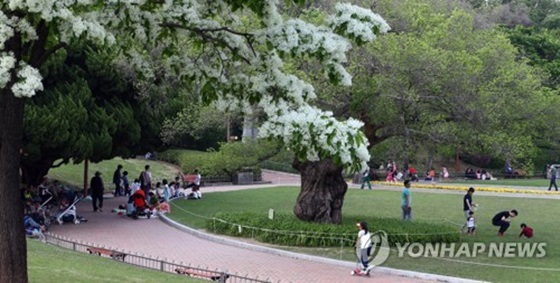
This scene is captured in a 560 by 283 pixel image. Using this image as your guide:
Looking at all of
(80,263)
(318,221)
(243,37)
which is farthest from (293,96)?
(318,221)

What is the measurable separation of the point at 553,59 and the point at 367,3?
4274 centimetres

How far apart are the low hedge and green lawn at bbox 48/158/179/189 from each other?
18.3 m

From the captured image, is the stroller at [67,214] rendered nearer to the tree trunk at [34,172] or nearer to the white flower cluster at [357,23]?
the tree trunk at [34,172]

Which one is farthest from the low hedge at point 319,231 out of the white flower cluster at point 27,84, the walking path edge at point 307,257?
the white flower cluster at point 27,84

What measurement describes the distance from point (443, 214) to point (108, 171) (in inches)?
859

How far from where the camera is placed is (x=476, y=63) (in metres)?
19.0

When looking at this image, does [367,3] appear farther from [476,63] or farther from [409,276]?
[409,276]

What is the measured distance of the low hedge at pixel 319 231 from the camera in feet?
56.6

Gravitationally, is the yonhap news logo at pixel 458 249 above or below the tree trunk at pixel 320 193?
below

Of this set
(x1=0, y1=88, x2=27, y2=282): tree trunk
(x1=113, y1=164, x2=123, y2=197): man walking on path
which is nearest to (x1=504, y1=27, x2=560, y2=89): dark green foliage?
(x1=113, y1=164, x2=123, y2=197): man walking on path

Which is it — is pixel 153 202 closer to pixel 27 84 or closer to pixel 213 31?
pixel 213 31

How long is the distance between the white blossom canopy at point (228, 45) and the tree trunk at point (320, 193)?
10509 millimetres

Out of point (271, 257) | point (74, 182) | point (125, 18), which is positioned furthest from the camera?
point (74, 182)

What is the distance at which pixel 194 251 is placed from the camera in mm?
17156
